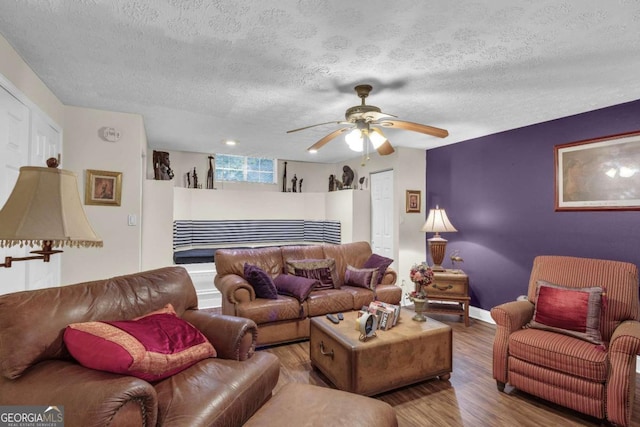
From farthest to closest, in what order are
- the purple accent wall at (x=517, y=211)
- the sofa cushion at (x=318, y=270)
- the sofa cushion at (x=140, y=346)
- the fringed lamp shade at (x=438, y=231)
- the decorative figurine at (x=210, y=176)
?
the decorative figurine at (x=210, y=176)
the fringed lamp shade at (x=438, y=231)
the sofa cushion at (x=318, y=270)
the purple accent wall at (x=517, y=211)
the sofa cushion at (x=140, y=346)

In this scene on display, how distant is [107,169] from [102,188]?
20 centimetres

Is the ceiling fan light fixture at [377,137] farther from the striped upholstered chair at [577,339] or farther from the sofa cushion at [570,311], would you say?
the sofa cushion at [570,311]

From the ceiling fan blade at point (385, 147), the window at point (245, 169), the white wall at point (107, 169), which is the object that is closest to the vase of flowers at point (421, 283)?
the ceiling fan blade at point (385, 147)

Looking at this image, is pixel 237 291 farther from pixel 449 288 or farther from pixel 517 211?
pixel 517 211

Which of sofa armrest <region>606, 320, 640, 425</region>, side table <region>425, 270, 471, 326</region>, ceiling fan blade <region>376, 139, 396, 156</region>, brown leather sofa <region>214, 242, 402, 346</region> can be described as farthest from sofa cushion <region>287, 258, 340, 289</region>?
sofa armrest <region>606, 320, 640, 425</region>

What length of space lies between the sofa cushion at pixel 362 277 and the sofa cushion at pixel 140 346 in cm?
227

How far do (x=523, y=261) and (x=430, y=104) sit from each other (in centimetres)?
222

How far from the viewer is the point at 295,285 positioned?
135 inches

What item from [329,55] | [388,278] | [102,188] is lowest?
[388,278]

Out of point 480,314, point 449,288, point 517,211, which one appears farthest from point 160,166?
point 480,314

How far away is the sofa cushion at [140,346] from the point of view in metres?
1.37

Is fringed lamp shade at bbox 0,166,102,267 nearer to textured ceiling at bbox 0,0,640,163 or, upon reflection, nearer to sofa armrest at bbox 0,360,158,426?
sofa armrest at bbox 0,360,158,426

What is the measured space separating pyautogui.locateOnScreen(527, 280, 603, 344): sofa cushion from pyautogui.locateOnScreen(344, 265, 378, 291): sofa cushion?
1.67 metres

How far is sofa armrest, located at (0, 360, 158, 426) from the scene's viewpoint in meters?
1.12
